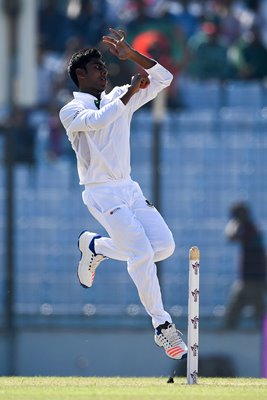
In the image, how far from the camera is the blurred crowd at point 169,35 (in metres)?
15.9

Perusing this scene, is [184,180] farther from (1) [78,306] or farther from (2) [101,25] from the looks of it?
(2) [101,25]

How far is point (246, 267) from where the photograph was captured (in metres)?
14.2

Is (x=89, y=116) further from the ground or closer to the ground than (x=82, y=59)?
closer to the ground

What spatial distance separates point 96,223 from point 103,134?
604cm

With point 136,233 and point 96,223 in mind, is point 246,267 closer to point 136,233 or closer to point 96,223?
point 96,223

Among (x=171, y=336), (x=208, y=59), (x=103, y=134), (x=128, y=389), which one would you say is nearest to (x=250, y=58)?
(x=208, y=59)

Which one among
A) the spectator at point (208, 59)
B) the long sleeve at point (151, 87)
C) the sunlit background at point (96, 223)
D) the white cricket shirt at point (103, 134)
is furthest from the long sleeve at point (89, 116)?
the spectator at point (208, 59)

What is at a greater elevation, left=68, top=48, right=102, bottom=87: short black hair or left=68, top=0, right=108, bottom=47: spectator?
left=68, top=0, right=108, bottom=47: spectator

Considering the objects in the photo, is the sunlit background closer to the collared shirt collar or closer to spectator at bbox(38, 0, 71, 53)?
spectator at bbox(38, 0, 71, 53)

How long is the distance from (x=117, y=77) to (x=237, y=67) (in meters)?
1.63

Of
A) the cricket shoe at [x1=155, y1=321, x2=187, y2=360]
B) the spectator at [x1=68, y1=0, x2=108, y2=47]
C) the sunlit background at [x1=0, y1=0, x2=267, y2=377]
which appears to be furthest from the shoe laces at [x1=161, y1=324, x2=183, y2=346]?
the spectator at [x1=68, y1=0, x2=108, y2=47]

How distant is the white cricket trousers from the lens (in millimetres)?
8227

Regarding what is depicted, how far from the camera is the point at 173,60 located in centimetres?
1595

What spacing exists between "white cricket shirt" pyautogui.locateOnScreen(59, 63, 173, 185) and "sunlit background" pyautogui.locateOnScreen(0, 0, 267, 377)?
5220mm
